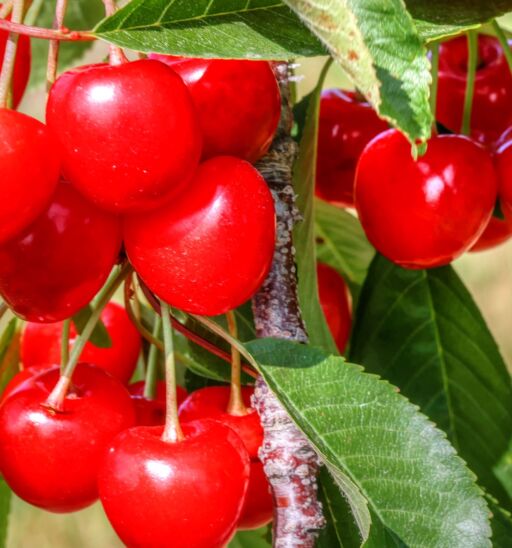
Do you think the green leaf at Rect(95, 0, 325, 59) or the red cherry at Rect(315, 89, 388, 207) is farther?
the red cherry at Rect(315, 89, 388, 207)

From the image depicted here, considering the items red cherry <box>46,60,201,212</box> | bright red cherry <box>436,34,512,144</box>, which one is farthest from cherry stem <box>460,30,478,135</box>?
red cherry <box>46,60,201,212</box>

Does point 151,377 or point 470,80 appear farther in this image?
point 470,80

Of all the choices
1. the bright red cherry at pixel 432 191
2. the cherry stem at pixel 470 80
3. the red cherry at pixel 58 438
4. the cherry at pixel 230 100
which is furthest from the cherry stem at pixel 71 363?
the cherry stem at pixel 470 80

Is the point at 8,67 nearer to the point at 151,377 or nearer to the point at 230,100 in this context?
the point at 230,100

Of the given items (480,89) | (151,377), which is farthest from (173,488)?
(480,89)

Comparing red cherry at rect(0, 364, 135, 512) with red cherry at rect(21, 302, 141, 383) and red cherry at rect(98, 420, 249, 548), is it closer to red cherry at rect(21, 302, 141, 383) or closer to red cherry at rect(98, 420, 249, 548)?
red cherry at rect(98, 420, 249, 548)

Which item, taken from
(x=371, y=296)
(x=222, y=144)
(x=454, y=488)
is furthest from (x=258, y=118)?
(x=371, y=296)
